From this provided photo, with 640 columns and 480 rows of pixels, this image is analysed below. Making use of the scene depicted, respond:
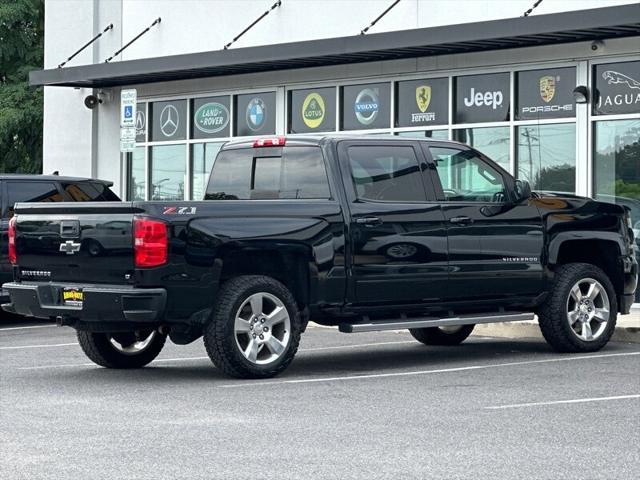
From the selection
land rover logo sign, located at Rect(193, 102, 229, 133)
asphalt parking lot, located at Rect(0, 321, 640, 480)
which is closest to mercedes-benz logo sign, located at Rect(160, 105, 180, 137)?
land rover logo sign, located at Rect(193, 102, 229, 133)

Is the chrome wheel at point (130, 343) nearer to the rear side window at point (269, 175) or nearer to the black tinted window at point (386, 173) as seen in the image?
the rear side window at point (269, 175)

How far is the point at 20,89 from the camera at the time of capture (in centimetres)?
3416

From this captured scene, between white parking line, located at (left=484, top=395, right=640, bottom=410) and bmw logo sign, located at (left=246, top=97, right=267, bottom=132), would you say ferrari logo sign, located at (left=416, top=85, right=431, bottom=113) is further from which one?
white parking line, located at (left=484, top=395, right=640, bottom=410)

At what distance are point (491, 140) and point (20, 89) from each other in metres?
16.5

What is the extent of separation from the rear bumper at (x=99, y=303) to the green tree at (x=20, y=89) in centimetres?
2165

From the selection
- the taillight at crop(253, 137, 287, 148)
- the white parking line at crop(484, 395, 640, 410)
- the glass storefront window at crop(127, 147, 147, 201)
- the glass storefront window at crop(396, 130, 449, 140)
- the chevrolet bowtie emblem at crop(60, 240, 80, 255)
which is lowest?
the white parking line at crop(484, 395, 640, 410)

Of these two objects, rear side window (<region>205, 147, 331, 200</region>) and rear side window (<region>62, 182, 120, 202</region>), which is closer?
rear side window (<region>205, 147, 331, 200</region>)

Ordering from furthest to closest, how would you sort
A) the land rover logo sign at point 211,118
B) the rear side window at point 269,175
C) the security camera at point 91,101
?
the security camera at point 91,101
the land rover logo sign at point 211,118
the rear side window at point 269,175

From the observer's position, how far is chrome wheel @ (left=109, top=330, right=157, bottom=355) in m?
13.1

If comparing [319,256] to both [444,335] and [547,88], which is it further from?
[547,88]

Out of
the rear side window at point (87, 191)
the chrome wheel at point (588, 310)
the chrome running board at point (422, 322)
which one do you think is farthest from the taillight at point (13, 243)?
the rear side window at point (87, 191)

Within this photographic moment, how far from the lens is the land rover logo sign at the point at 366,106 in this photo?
2231 centimetres

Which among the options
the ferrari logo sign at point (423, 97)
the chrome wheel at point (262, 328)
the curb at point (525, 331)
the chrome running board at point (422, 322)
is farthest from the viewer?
the ferrari logo sign at point (423, 97)

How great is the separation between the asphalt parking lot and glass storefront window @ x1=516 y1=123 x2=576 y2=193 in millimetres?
5506
